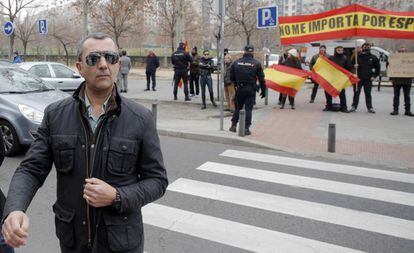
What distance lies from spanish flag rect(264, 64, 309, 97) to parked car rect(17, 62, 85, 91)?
Result: 20.4 ft

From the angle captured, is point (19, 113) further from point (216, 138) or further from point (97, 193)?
point (97, 193)

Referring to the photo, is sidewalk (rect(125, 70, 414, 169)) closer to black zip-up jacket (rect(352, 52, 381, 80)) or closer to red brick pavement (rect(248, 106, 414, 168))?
red brick pavement (rect(248, 106, 414, 168))

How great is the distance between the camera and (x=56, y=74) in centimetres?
1488

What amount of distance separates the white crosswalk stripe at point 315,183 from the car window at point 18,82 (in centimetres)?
381

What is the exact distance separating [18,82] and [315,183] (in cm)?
597

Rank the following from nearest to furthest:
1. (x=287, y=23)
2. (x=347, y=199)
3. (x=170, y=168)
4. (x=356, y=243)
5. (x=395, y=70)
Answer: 1. (x=356, y=243)
2. (x=347, y=199)
3. (x=170, y=168)
4. (x=395, y=70)
5. (x=287, y=23)

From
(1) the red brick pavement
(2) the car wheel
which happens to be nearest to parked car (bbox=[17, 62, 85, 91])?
(2) the car wheel

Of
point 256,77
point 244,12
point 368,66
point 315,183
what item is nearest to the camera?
point 315,183

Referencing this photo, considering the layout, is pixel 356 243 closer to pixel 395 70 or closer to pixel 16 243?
pixel 16 243

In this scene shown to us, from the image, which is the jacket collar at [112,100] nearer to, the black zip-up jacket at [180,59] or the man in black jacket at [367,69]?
the man in black jacket at [367,69]

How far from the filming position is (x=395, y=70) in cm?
1309

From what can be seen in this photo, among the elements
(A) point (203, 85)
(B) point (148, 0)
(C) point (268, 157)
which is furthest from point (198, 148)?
(B) point (148, 0)

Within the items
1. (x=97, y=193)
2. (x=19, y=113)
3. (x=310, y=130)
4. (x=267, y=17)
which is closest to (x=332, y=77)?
(x=267, y=17)

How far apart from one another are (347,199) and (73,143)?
15.5 ft
